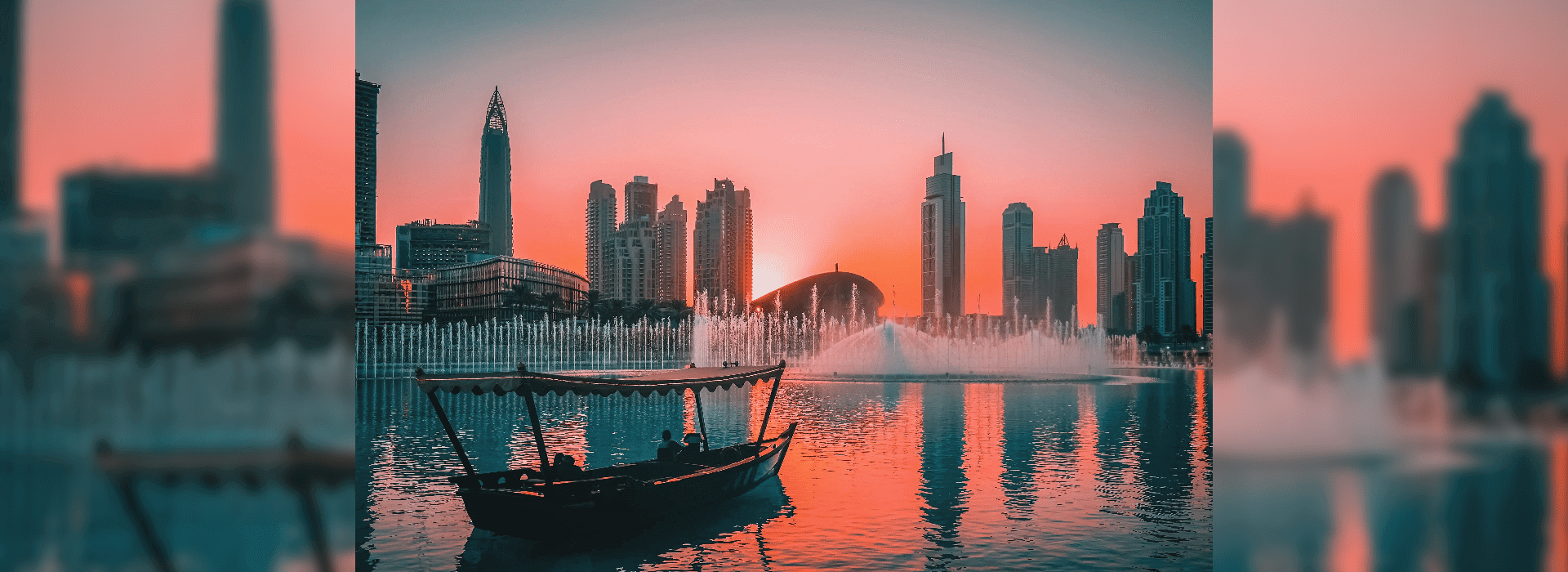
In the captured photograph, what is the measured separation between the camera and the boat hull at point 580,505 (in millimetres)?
11586

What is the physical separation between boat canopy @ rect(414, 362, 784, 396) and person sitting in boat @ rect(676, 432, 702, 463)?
1.06 metres

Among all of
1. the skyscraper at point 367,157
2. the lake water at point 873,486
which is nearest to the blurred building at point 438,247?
the skyscraper at point 367,157

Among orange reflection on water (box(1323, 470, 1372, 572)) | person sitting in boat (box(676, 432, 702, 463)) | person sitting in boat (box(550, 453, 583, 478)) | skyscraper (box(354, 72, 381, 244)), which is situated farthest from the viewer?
skyscraper (box(354, 72, 381, 244))

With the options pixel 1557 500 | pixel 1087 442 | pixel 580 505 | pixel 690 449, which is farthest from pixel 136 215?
pixel 1087 442

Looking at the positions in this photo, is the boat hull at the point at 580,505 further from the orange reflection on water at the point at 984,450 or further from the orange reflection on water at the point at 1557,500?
the orange reflection on water at the point at 1557,500

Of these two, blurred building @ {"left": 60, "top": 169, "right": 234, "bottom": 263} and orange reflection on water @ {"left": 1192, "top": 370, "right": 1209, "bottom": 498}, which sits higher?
blurred building @ {"left": 60, "top": 169, "right": 234, "bottom": 263}

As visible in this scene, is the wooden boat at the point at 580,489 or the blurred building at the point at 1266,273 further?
the wooden boat at the point at 580,489

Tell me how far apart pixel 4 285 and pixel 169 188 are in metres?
0.72

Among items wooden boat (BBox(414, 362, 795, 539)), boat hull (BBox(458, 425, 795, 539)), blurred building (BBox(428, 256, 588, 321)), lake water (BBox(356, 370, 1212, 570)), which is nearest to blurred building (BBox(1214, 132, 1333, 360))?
wooden boat (BBox(414, 362, 795, 539))

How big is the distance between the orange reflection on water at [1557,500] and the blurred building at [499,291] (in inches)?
3027

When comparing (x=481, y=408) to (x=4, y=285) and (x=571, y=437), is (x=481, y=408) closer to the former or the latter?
(x=571, y=437)

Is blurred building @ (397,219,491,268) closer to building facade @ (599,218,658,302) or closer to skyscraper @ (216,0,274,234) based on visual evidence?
building facade @ (599,218,658,302)

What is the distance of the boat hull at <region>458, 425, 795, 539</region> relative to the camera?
38.0 feet

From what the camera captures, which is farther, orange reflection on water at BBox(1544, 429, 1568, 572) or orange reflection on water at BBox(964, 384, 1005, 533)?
orange reflection on water at BBox(964, 384, 1005, 533)
